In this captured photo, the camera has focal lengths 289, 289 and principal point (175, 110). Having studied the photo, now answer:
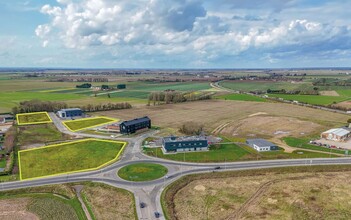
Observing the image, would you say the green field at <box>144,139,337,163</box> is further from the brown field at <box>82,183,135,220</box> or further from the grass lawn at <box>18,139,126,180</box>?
the brown field at <box>82,183,135,220</box>

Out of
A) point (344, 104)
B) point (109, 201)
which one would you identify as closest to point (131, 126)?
point (109, 201)

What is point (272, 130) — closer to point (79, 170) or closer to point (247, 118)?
point (247, 118)

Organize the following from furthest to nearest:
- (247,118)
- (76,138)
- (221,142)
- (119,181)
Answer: (247,118) → (76,138) → (221,142) → (119,181)

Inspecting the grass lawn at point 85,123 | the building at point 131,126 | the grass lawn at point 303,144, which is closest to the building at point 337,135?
the grass lawn at point 303,144

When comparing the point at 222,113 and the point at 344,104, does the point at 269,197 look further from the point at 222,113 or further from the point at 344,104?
the point at 344,104

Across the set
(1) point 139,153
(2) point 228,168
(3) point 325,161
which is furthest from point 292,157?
(1) point 139,153

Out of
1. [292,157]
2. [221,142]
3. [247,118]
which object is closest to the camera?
[292,157]

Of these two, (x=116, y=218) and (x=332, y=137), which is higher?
(x=332, y=137)
